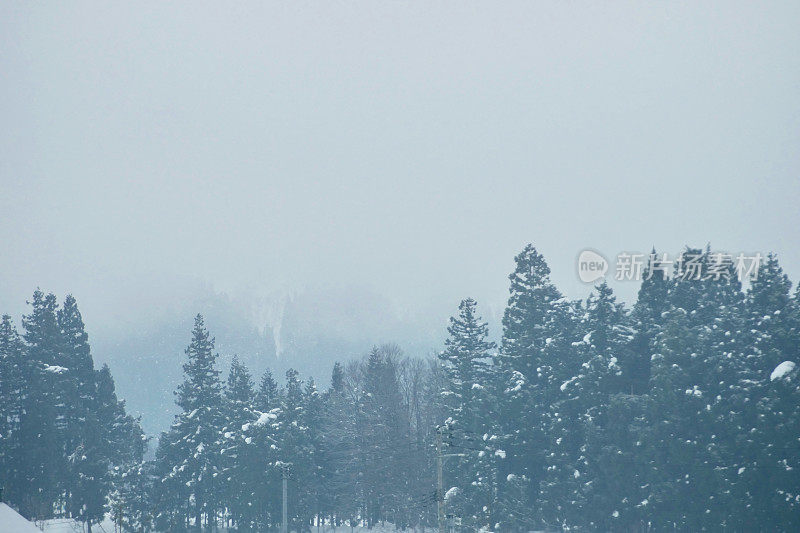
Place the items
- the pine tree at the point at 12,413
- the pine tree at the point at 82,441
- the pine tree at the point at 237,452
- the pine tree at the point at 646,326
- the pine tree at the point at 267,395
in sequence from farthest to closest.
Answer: the pine tree at the point at 267,395
the pine tree at the point at 237,452
the pine tree at the point at 82,441
the pine tree at the point at 12,413
the pine tree at the point at 646,326

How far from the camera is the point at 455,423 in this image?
6744 centimetres

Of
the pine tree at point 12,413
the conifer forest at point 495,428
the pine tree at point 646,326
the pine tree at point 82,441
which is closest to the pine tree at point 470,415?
the conifer forest at point 495,428

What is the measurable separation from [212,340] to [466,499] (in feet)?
105

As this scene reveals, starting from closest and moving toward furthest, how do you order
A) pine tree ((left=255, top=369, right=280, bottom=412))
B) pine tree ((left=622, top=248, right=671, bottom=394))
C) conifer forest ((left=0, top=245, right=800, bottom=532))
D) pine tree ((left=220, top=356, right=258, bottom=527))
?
conifer forest ((left=0, top=245, right=800, bottom=532)), pine tree ((left=622, top=248, right=671, bottom=394)), pine tree ((left=220, top=356, right=258, bottom=527)), pine tree ((left=255, top=369, right=280, bottom=412))

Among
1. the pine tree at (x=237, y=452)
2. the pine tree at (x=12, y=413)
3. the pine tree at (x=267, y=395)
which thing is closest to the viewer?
the pine tree at (x=12, y=413)

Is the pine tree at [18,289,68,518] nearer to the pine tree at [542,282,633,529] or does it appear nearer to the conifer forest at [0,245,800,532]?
the conifer forest at [0,245,800,532]

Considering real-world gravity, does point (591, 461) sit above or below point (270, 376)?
below

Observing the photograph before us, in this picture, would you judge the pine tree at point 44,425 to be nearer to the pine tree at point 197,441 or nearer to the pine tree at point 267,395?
the pine tree at point 197,441

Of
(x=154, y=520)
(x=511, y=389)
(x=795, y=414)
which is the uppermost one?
(x=511, y=389)

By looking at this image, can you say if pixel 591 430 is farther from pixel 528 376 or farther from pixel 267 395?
pixel 267 395

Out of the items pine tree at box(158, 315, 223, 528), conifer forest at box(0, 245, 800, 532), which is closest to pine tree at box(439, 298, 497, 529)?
conifer forest at box(0, 245, 800, 532)

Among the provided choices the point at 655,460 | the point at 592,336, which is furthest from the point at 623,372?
the point at 655,460

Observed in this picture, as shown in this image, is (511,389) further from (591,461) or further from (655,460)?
(655,460)

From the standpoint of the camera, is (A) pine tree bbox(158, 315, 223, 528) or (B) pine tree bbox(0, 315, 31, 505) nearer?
(B) pine tree bbox(0, 315, 31, 505)
